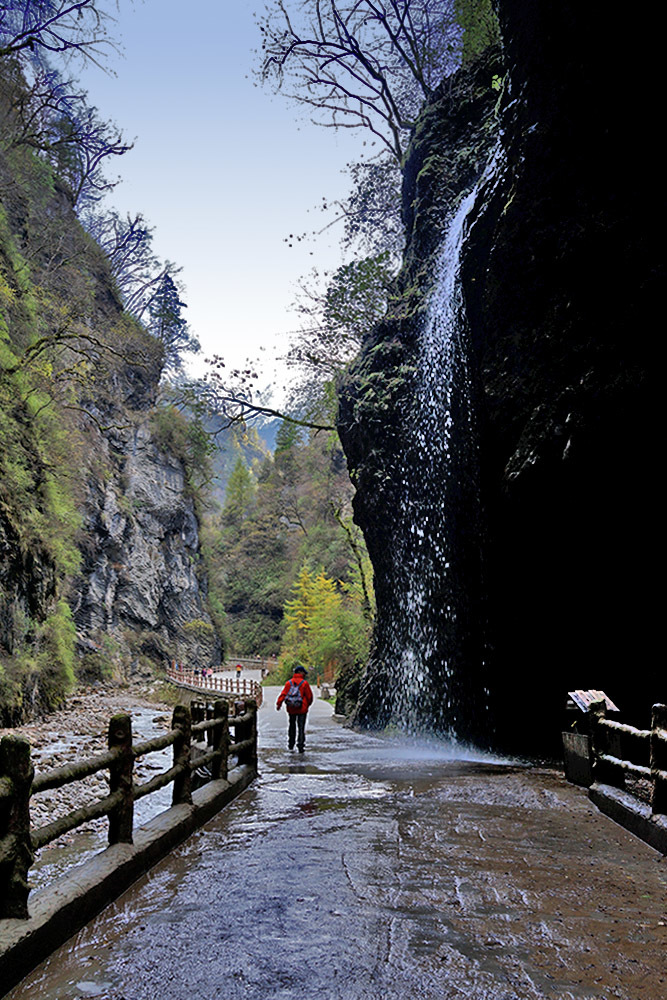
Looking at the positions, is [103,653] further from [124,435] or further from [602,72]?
[602,72]

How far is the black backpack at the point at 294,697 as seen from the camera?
1176 cm

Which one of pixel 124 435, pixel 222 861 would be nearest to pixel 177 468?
pixel 124 435

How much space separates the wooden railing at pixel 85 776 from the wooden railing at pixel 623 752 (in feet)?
13.8

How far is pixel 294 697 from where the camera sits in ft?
38.8

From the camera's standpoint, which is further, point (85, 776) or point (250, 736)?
point (250, 736)

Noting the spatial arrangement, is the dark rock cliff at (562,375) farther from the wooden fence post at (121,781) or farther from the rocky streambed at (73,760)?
the wooden fence post at (121,781)

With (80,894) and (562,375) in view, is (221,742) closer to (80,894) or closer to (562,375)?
(80,894)

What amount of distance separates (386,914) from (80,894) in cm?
177

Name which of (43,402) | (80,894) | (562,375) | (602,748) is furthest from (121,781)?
(43,402)

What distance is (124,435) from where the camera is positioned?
1684 inches

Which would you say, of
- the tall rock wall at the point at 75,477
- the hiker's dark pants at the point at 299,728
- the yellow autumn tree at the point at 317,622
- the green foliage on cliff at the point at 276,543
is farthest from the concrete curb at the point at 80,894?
the green foliage on cliff at the point at 276,543

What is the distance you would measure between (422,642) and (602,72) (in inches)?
471

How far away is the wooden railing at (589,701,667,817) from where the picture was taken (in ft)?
19.6

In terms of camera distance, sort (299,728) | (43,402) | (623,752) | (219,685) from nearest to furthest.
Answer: (623,752), (299,728), (43,402), (219,685)
